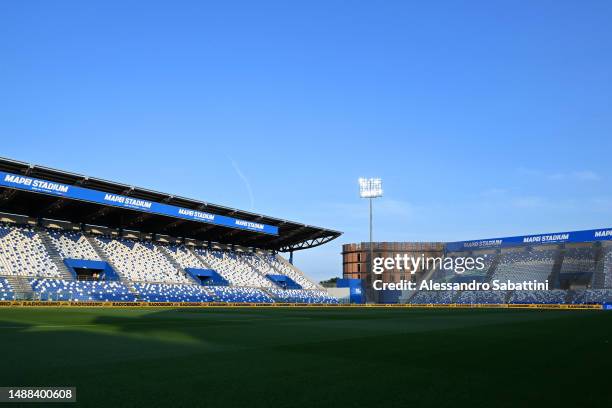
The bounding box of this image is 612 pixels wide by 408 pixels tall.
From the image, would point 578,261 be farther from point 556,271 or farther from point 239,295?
point 239,295

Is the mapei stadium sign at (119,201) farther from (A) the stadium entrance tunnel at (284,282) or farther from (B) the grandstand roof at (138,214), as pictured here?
(A) the stadium entrance tunnel at (284,282)

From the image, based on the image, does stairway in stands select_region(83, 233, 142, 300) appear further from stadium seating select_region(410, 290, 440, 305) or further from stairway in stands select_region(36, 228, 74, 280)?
stadium seating select_region(410, 290, 440, 305)

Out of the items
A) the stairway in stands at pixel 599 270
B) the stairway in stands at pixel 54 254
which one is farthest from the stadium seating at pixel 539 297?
the stairway in stands at pixel 54 254

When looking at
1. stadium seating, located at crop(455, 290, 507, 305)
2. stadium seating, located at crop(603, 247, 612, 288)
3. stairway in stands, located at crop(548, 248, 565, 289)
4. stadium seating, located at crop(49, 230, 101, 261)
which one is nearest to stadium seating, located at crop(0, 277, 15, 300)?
stadium seating, located at crop(49, 230, 101, 261)

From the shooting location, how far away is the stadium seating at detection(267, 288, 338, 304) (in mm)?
55944

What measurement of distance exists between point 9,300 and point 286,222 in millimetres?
34520

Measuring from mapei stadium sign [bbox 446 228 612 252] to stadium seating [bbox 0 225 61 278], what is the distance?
58057mm

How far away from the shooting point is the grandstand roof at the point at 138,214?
1715 inches

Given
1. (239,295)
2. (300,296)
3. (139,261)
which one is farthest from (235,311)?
(300,296)

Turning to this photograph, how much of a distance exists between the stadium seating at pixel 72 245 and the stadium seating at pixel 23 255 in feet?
5.18

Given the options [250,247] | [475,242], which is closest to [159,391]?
[250,247]

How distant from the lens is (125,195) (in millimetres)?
49781

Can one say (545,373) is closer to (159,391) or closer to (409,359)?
(409,359)

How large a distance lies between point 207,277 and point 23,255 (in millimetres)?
19946
